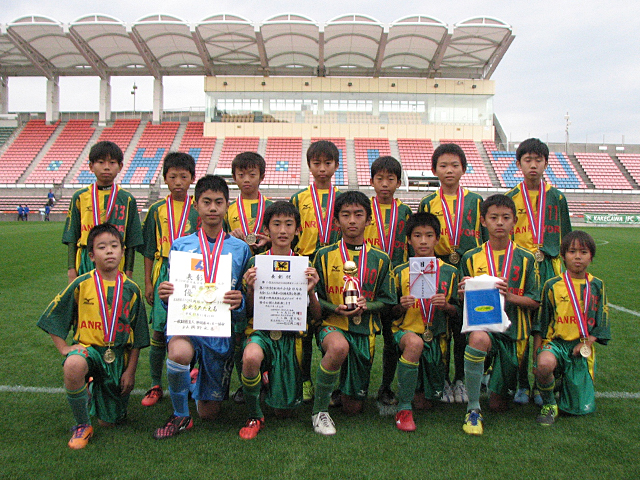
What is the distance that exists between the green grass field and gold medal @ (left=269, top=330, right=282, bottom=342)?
504 mm

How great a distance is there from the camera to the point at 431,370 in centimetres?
311

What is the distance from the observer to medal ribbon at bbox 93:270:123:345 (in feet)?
9.16

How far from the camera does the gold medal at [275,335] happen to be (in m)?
2.95

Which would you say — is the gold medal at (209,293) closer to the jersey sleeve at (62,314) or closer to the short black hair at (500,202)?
the jersey sleeve at (62,314)

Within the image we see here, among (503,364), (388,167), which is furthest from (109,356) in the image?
(503,364)

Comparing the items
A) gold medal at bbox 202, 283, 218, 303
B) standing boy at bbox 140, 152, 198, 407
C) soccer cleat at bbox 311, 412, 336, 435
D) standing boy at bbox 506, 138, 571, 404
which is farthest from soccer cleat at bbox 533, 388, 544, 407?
standing boy at bbox 140, 152, 198, 407

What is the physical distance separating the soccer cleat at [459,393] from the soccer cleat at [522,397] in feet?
1.09

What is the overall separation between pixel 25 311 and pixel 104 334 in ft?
11.9

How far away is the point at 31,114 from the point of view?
108 feet

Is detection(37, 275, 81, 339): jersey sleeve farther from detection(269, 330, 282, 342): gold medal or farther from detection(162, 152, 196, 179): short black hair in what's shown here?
detection(269, 330, 282, 342): gold medal

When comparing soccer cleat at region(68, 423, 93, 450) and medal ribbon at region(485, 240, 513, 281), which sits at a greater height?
medal ribbon at region(485, 240, 513, 281)

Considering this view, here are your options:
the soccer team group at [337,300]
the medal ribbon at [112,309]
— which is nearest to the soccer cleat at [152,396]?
the soccer team group at [337,300]

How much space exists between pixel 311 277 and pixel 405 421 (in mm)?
1022

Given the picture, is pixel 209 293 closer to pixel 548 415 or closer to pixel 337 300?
pixel 337 300
